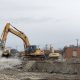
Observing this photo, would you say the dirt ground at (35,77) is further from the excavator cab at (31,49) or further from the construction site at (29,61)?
the excavator cab at (31,49)

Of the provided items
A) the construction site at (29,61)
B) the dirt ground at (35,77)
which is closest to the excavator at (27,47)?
the construction site at (29,61)

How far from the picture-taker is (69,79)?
35.8 m

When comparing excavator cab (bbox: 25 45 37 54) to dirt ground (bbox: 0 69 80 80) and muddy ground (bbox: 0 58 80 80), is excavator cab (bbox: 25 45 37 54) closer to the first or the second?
muddy ground (bbox: 0 58 80 80)

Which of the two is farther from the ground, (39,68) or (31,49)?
(31,49)

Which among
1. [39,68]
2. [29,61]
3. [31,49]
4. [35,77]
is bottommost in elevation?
[35,77]

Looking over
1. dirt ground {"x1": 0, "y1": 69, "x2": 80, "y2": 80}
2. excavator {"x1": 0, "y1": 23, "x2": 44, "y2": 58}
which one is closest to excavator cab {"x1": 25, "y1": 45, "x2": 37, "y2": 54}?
excavator {"x1": 0, "y1": 23, "x2": 44, "y2": 58}

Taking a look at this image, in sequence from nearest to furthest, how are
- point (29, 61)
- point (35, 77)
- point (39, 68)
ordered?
point (35, 77) < point (39, 68) < point (29, 61)

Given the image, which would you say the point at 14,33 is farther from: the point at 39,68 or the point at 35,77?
the point at 35,77

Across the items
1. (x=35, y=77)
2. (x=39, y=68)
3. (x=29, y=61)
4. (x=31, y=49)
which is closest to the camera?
(x=35, y=77)

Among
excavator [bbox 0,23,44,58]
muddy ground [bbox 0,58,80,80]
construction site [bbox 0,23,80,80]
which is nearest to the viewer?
muddy ground [bbox 0,58,80,80]

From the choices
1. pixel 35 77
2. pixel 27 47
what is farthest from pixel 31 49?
pixel 35 77

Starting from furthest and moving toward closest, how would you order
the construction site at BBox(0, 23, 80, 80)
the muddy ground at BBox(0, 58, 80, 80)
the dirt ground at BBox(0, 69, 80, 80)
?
the construction site at BBox(0, 23, 80, 80) < the muddy ground at BBox(0, 58, 80, 80) < the dirt ground at BBox(0, 69, 80, 80)

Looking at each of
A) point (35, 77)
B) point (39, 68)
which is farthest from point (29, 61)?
point (35, 77)

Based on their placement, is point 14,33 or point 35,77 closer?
point 35,77
